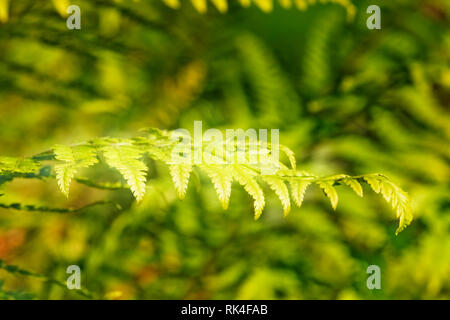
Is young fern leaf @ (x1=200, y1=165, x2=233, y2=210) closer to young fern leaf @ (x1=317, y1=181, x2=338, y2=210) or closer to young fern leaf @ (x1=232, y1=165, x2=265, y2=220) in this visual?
young fern leaf @ (x1=232, y1=165, x2=265, y2=220)

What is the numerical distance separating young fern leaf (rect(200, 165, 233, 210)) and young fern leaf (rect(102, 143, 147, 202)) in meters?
0.11

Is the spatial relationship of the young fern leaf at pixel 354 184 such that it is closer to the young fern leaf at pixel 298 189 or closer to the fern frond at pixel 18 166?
the young fern leaf at pixel 298 189


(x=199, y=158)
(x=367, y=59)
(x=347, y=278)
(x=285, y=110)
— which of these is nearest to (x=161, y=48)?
(x=285, y=110)

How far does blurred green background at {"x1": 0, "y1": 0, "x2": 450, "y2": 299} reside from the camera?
1539 mm

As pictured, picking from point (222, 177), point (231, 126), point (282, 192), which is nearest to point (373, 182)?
point (282, 192)

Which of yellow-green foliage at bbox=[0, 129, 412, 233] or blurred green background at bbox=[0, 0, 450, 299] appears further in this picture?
blurred green background at bbox=[0, 0, 450, 299]

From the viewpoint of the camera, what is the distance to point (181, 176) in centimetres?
79

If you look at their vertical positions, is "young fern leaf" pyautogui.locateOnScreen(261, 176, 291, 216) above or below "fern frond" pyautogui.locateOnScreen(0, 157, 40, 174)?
below

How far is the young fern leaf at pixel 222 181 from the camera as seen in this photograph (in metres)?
0.78

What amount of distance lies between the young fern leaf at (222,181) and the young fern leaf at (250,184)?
0.05ft

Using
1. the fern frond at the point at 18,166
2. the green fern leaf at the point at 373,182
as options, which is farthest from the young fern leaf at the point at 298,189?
the fern frond at the point at 18,166

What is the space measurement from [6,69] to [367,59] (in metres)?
1.42

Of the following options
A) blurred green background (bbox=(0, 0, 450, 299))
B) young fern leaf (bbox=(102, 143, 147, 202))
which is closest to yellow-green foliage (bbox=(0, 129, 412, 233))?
young fern leaf (bbox=(102, 143, 147, 202))

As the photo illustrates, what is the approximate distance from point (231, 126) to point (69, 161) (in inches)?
40.9
